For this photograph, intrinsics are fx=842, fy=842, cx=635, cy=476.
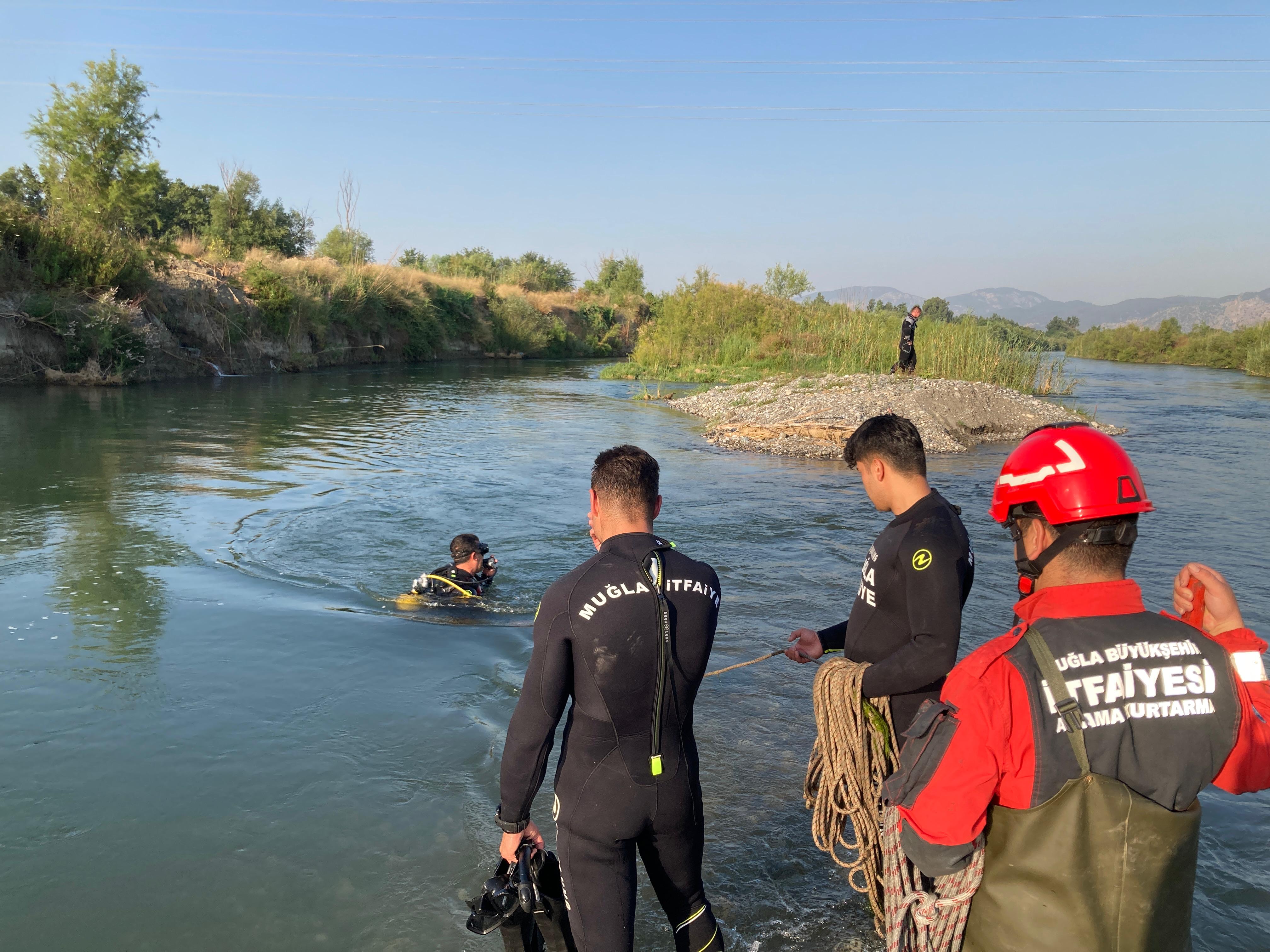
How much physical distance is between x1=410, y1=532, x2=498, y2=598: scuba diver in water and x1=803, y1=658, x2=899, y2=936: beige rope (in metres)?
4.70

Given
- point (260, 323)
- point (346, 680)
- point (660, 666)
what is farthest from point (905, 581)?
point (260, 323)

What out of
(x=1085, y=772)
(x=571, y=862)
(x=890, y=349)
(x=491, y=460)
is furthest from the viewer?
(x=890, y=349)

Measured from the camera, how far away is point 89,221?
26.6 metres

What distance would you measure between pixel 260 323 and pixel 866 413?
78.6 feet

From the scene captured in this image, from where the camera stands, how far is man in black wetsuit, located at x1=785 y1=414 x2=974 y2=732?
2.82 metres

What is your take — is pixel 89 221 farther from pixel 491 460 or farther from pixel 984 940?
pixel 984 940

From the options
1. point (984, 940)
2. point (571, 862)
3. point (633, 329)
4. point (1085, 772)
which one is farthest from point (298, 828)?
point (633, 329)

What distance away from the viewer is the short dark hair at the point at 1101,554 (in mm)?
1865

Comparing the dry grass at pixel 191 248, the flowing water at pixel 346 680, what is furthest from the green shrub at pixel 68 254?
the flowing water at pixel 346 680

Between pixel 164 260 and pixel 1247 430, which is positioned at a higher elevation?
pixel 164 260

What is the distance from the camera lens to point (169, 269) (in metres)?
29.1

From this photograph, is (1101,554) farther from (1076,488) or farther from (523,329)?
(523,329)

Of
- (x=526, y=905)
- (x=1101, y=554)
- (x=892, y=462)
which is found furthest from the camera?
(x=892, y=462)

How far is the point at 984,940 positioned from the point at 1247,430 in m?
24.9
